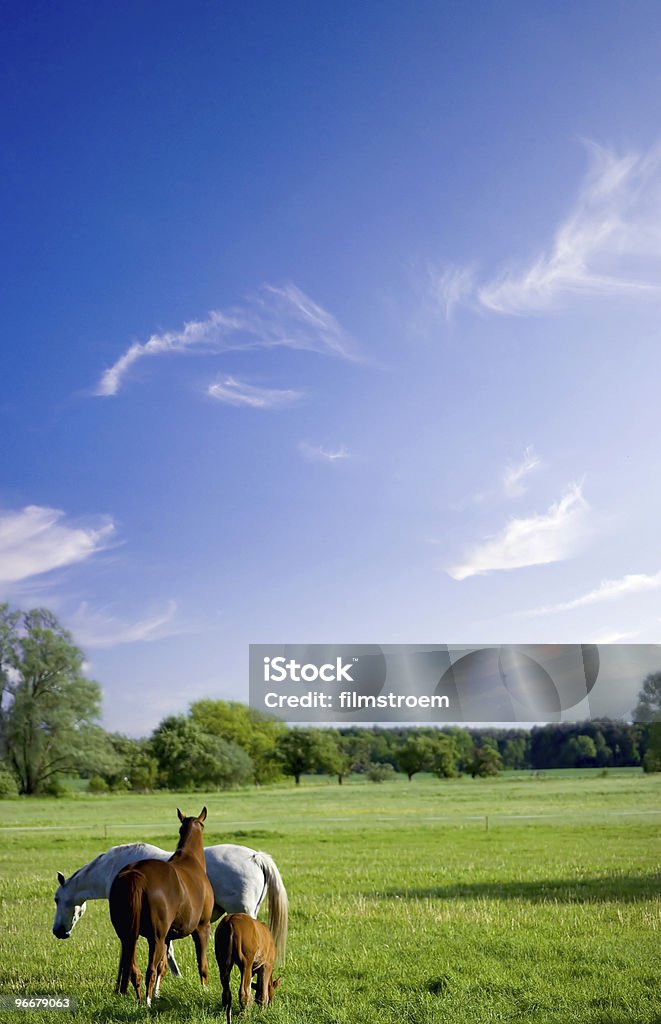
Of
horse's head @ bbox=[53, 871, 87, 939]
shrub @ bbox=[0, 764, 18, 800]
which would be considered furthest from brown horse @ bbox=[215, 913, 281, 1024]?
shrub @ bbox=[0, 764, 18, 800]

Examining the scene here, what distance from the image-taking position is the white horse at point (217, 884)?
9.84 m

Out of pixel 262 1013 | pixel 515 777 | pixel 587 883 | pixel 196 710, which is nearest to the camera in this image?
pixel 262 1013

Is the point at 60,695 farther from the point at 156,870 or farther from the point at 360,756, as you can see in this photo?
the point at 156,870

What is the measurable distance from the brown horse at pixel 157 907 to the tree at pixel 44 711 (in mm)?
57294

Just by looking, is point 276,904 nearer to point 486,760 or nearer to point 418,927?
point 418,927

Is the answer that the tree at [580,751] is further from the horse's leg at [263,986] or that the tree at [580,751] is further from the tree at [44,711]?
the horse's leg at [263,986]

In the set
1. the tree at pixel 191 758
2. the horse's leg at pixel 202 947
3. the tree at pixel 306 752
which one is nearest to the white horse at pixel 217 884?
the horse's leg at pixel 202 947

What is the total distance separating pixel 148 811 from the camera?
2126 inches

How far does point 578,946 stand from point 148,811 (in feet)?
151

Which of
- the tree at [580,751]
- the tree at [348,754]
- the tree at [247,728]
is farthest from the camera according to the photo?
the tree at [348,754]

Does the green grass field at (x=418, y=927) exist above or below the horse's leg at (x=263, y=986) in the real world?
below

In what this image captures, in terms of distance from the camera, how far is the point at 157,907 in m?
7.64

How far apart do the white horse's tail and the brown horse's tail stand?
230 centimetres

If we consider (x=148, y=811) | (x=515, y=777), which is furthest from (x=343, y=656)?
(x=515, y=777)
